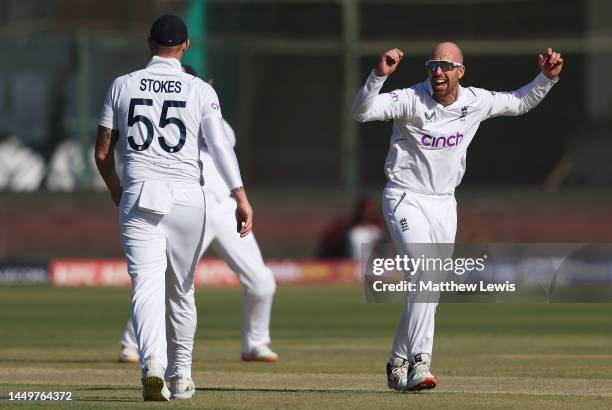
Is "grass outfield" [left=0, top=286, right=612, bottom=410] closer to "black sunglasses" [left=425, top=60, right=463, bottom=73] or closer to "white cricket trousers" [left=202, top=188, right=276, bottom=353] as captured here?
"white cricket trousers" [left=202, top=188, right=276, bottom=353]

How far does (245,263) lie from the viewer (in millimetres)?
13516

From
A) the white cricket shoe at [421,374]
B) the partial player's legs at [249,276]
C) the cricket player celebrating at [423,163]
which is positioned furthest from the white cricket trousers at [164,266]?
the partial player's legs at [249,276]

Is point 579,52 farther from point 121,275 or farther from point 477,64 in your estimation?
point 121,275

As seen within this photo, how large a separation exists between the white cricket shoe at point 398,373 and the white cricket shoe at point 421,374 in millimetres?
135

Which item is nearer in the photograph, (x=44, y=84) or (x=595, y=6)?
(x=44, y=84)

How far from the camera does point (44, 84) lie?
37281 mm

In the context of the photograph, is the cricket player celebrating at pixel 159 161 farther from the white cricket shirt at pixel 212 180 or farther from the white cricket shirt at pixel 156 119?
the white cricket shirt at pixel 212 180

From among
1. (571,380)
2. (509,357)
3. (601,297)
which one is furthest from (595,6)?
(571,380)

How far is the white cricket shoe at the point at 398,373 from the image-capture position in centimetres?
1020

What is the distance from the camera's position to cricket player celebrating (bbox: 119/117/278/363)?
13305mm

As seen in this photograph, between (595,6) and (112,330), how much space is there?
2441 cm

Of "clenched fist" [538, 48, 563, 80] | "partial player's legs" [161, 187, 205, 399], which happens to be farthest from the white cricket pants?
"clenched fist" [538, 48, 563, 80]

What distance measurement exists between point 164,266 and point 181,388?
2.74ft

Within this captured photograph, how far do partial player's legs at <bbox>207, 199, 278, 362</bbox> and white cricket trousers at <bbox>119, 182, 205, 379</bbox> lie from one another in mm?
3431
